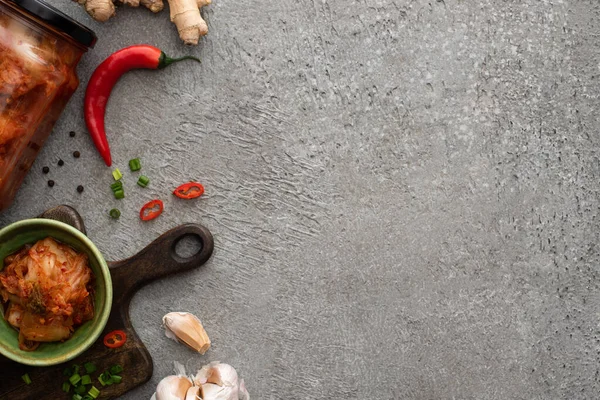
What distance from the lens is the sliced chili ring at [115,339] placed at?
8.17 feet

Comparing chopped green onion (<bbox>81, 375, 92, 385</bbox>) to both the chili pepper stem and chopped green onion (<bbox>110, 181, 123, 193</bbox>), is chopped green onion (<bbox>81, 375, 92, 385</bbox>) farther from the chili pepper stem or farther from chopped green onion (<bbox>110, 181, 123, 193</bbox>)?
the chili pepper stem

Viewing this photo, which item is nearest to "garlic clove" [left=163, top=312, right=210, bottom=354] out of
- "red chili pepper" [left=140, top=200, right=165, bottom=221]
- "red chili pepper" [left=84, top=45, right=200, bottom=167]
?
"red chili pepper" [left=140, top=200, right=165, bottom=221]

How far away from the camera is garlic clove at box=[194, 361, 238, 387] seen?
Answer: 245 centimetres

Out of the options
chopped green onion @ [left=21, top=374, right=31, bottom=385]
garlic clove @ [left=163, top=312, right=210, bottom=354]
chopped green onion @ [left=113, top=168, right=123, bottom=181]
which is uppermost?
chopped green onion @ [left=113, top=168, right=123, bottom=181]

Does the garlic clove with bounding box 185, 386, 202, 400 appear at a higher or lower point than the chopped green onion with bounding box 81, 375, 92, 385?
higher

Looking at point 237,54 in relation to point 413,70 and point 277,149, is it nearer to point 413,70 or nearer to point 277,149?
point 277,149

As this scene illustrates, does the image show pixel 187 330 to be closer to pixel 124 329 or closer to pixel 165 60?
pixel 124 329

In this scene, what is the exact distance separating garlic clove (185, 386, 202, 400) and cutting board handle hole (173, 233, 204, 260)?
481mm

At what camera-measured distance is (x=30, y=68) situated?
86.7 inches

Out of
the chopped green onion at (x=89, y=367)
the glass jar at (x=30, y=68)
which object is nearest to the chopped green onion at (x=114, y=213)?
the glass jar at (x=30, y=68)

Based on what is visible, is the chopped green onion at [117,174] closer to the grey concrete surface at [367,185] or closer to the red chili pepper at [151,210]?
the grey concrete surface at [367,185]

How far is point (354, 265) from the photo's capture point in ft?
8.39

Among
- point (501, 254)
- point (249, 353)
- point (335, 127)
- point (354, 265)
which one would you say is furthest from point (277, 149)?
point (501, 254)

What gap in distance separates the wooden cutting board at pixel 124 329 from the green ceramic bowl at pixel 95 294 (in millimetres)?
150
